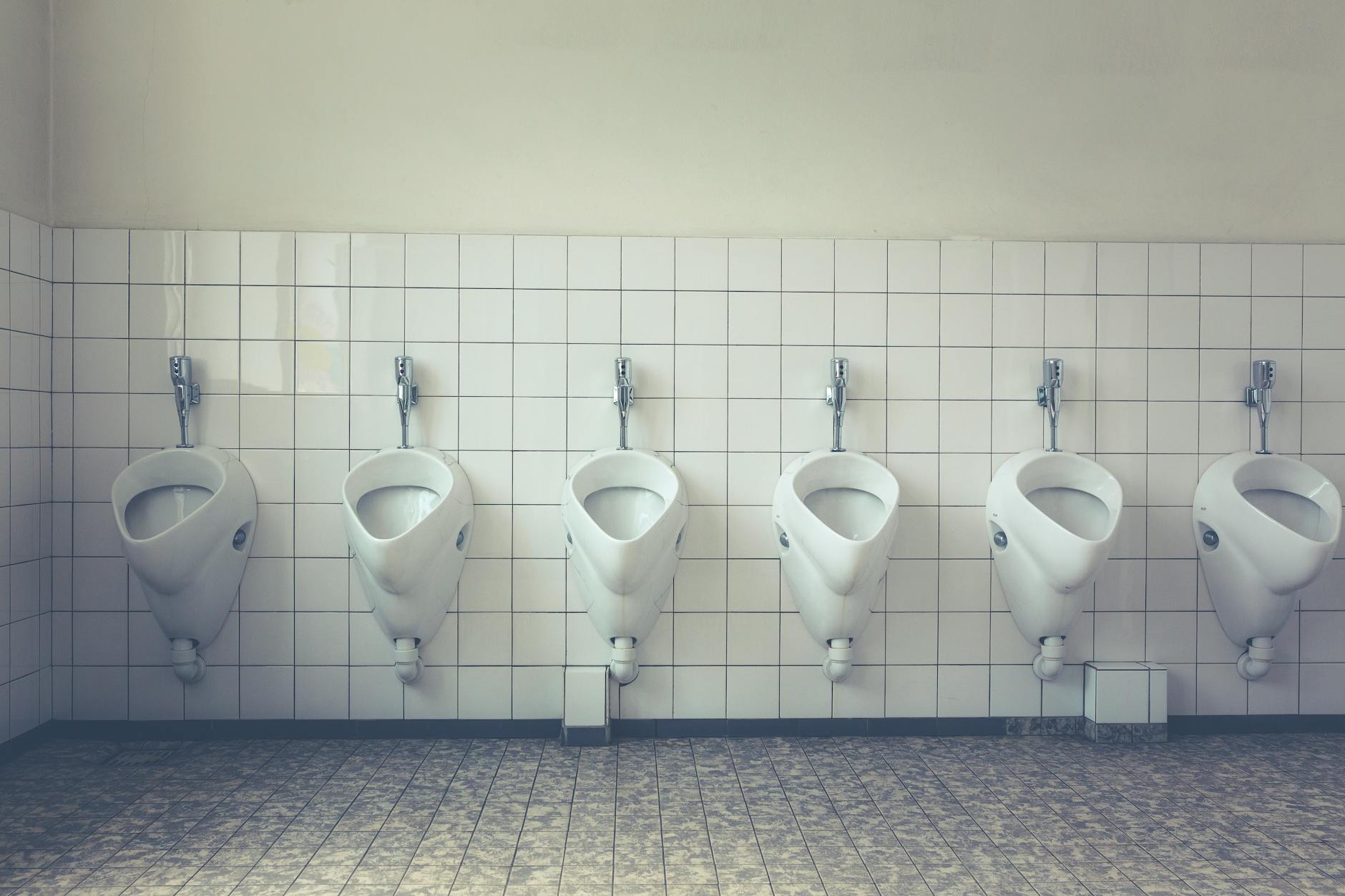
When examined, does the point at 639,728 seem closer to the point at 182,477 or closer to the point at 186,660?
the point at 186,660

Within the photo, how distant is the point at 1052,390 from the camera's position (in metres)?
3.12

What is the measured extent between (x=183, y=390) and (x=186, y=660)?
839 mm

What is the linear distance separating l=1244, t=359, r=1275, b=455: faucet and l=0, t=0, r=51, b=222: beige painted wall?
3919 mm

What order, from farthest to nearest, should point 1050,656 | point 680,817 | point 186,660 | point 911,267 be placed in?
1. point 911,267
2. point 1050,656
3. point 186,660
4. point 680,817

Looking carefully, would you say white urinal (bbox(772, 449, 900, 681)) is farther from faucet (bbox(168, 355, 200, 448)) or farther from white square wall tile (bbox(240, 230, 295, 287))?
faucet (bbox(168, 355, 200, 448))

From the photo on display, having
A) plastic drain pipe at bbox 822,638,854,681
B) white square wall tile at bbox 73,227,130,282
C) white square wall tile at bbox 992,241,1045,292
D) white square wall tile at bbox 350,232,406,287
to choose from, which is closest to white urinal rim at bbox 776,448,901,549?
plastic drain pipe at bbox 822,638,854,681

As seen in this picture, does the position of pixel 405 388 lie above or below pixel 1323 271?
below

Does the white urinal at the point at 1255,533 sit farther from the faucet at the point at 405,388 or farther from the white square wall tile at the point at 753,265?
the faucet at the point at 405,388

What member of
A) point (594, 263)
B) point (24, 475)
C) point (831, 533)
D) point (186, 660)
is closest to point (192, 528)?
point (186, 660)

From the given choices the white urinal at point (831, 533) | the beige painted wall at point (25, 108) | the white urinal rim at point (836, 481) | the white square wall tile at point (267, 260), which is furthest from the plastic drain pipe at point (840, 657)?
A: the beige painted wall at point (25, 108)

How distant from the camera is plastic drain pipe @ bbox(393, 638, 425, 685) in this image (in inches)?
118

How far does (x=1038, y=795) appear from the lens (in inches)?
103

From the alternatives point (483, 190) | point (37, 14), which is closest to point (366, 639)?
point (483, 190)

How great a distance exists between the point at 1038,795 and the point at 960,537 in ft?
2.87
